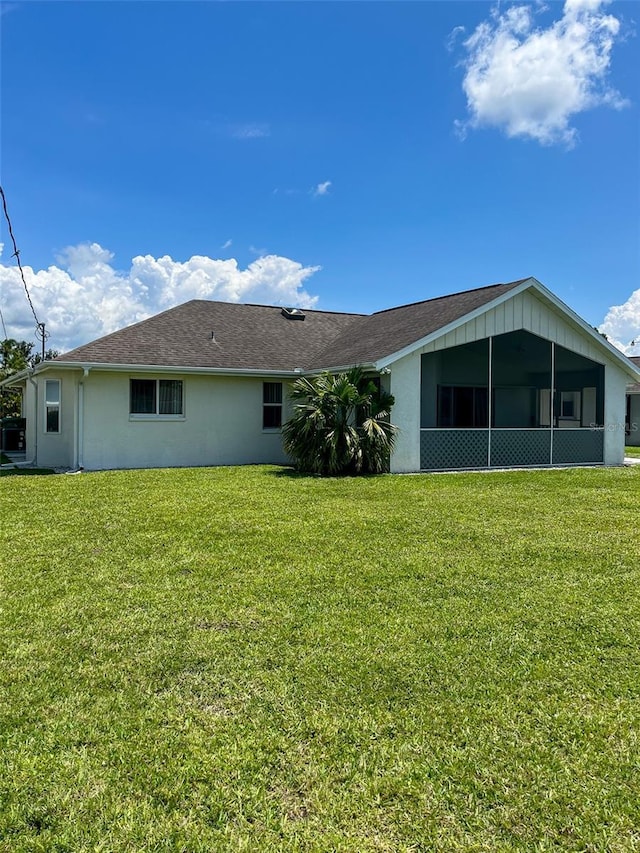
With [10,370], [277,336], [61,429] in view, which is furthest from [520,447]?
[10,370]

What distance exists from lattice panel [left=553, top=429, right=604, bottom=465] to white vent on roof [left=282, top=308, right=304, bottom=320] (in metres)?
9.96

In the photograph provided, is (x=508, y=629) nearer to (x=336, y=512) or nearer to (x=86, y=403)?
(x=336, y=512)

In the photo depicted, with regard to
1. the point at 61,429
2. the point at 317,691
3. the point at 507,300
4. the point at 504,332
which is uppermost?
the point at 507,300

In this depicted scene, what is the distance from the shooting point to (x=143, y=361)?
14.2 meters

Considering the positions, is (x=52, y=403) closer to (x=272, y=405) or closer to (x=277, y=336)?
(x=272, y=405)

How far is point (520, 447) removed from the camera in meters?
15.8

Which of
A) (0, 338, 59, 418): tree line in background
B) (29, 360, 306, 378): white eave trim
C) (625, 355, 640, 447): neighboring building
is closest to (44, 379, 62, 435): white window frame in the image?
(29, 360, 306, 378): white eave trim

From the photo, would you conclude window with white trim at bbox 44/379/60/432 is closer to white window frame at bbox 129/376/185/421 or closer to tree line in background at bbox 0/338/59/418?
white window frame at bbox 129/376/185/421

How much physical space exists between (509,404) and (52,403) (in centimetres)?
1529

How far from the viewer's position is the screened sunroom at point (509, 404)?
15.0 metres

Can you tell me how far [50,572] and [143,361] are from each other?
940 cm

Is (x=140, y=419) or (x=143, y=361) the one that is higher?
(x=143, y=361)

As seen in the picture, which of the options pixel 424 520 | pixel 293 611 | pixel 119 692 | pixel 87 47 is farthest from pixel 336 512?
pixel 87 47

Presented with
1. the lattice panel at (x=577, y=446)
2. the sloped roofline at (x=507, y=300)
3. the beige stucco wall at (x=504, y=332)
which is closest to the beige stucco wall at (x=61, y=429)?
the sloped roofline at (x=507, y=300)
